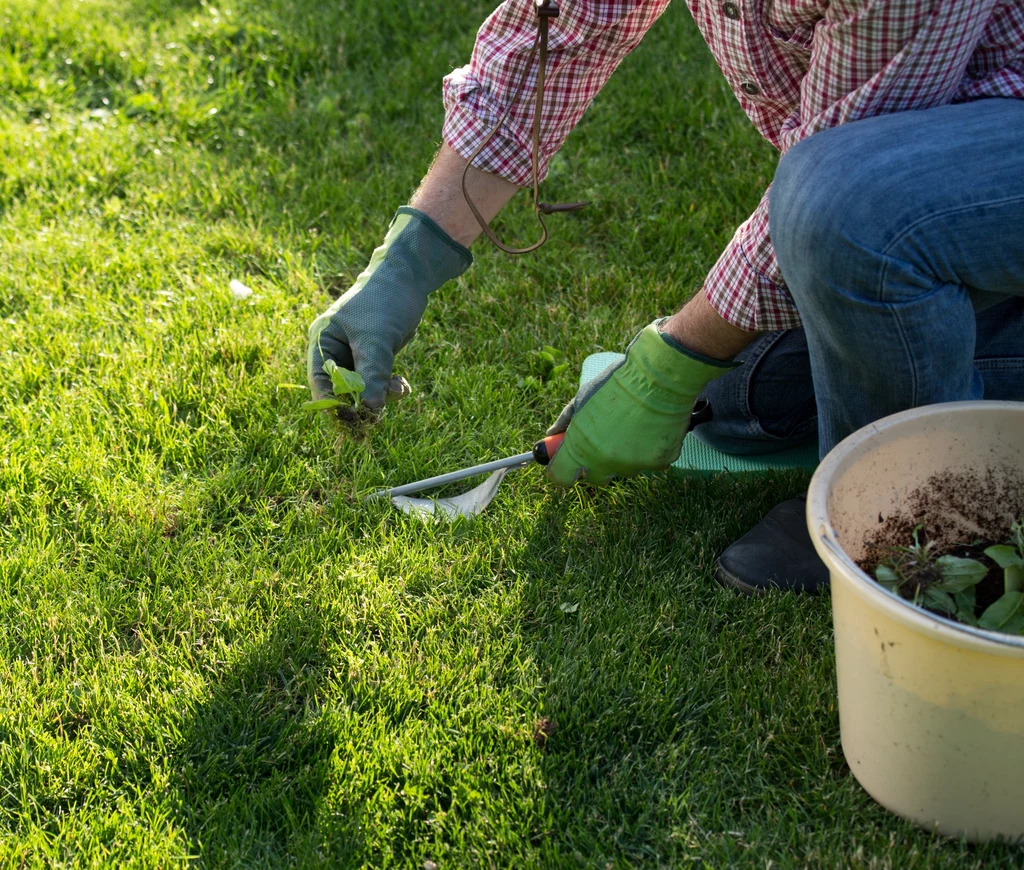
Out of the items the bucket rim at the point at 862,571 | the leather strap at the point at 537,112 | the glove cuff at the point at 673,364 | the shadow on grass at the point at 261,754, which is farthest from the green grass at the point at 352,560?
the leather strap at the point at 537,112

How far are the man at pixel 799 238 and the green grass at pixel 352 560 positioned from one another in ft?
0.54

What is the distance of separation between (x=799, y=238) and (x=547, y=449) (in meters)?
0.70

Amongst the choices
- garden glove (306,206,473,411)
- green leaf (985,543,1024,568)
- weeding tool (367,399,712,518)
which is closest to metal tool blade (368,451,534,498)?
weeding tool (367,399,712,518)

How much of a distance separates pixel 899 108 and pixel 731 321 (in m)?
0.40

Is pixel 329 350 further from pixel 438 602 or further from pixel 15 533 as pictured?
pixel 15 533

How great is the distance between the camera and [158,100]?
3377 millimetres

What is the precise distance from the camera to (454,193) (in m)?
1.92

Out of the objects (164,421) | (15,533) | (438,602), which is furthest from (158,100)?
(438,602)

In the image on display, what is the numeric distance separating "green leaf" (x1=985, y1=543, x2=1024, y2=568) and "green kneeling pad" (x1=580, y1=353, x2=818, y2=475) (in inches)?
24.6

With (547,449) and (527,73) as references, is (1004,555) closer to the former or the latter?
(547,449)

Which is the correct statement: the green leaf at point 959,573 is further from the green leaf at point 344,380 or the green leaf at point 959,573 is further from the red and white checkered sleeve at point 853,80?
the green leaf at point 344,380

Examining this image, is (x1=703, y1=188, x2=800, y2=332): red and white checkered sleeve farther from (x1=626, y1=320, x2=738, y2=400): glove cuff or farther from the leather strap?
the leather strap

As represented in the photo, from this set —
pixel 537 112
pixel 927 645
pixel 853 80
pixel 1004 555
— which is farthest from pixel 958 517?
pixel 537 112

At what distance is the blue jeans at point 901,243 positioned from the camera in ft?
4.63
